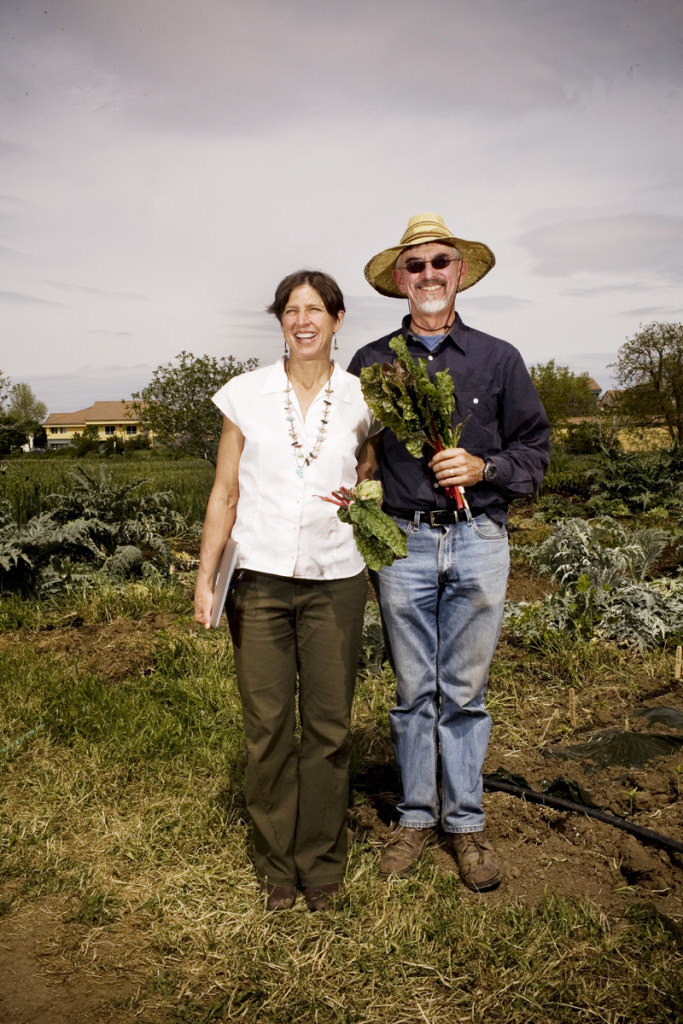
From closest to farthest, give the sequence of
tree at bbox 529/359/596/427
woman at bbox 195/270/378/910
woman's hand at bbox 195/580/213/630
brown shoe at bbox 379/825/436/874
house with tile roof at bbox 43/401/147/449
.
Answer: woman at bbox 195/270/378/910 < woman's hand at bbox 195/580/213/630 < brown shoe at bbox 379/825/436/874 < tree at bbox 529/359/596/427 < house with tile roof at bbox 43/401/147/449

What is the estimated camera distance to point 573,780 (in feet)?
13.2

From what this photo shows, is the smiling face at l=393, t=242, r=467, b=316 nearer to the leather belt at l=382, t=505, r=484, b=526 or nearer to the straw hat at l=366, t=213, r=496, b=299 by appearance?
the straw hat at l=366, t=213, r=496, b=299

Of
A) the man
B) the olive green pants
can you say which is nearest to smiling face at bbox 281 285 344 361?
the man

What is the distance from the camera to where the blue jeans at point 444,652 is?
326 centimetres

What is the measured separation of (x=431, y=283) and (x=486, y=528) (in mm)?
996

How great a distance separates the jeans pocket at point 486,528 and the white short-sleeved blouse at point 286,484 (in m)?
0.49

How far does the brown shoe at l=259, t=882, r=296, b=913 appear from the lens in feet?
10.7

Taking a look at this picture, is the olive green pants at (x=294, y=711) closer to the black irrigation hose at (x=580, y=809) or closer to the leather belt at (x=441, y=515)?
the leather belt at (x=441, y=515)

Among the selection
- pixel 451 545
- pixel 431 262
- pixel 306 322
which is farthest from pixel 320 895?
pixel 431 262

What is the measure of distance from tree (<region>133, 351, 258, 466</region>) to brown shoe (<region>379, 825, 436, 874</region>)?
6.92m

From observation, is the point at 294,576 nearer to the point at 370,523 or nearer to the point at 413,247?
the point at 370,523

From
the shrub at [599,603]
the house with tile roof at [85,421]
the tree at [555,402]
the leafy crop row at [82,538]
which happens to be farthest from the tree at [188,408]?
the house with tile roof at [85,421]

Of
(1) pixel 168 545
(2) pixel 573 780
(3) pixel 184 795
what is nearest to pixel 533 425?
(2) pixel 573 780

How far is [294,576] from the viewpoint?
3070 mm
